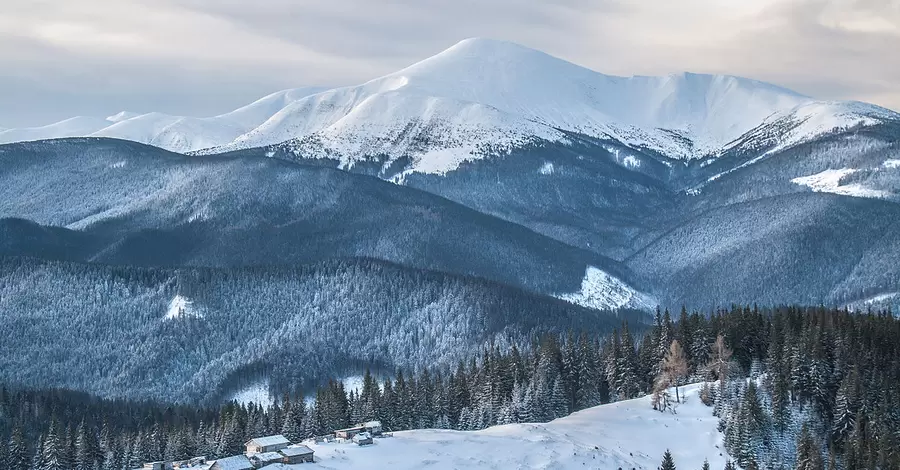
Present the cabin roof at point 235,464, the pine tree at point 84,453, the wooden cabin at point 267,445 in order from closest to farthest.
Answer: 1. the cabin roof at point 235,464
2. the wooden cabin at point 267,445
3. the pine tree at point 84,453

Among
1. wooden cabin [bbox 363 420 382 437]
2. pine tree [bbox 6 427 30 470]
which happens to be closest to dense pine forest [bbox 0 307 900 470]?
pine tree [bbox 6 427 30 470]

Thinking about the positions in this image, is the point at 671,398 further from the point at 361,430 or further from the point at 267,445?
the point at 267,445

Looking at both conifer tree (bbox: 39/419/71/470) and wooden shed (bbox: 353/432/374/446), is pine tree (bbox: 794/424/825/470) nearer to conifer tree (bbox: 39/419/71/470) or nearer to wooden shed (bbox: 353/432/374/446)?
wooden shed (bbox: 353/432/374/446)

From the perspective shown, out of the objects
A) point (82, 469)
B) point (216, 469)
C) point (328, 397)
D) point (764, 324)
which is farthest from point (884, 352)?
point (82, 469)

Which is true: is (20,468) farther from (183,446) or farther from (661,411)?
(661,411)

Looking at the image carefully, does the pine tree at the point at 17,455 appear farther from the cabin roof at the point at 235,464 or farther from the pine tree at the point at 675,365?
the pine tree at the point at 675,365

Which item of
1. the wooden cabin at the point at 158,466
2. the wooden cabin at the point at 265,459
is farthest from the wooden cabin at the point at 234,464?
the wooden cabin at the point at 158,466

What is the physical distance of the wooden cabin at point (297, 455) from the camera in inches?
4980

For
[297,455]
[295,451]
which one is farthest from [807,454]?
[295,451]

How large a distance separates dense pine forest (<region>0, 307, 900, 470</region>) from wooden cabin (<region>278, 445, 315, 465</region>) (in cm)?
2230

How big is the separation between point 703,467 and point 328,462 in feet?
124

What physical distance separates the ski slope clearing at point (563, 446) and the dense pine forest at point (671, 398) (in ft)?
9.72

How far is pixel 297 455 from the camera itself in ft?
416

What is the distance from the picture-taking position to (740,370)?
154 metres
